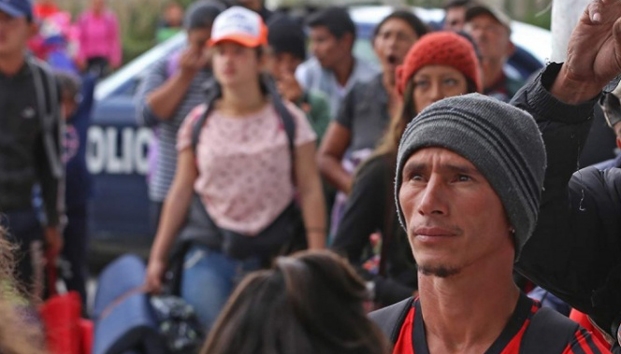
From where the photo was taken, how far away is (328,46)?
7531 mm

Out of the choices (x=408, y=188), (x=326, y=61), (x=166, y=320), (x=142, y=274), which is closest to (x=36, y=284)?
(x=142, y=274)

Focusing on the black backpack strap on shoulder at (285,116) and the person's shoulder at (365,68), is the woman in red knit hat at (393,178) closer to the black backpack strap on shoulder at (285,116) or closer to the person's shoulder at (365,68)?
the black backpack strap on shoulder at (285,116)

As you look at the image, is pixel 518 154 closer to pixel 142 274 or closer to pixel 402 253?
pixel 402 253

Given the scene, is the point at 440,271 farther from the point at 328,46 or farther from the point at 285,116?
the point at 328,46

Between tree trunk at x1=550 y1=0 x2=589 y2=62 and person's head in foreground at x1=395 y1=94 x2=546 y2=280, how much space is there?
22 centimetres

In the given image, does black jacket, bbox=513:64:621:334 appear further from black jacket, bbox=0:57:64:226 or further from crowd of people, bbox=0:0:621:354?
black jacket, bbox=0:57:64:226

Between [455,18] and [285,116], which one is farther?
[455,18]

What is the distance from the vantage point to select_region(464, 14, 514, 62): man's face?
248 inches

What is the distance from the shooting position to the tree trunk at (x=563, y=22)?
276 cm

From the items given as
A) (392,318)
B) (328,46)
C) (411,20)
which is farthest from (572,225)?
(328,46)

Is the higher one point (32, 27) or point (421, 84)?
point (421, 84)

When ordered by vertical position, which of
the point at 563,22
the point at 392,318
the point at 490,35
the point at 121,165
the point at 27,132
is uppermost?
the point at 563,22

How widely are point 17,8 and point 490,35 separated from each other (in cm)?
234

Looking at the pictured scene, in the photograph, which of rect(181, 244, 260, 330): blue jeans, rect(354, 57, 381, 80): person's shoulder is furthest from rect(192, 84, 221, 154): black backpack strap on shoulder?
rect(354, 57, 381, 80): person's shoulder
